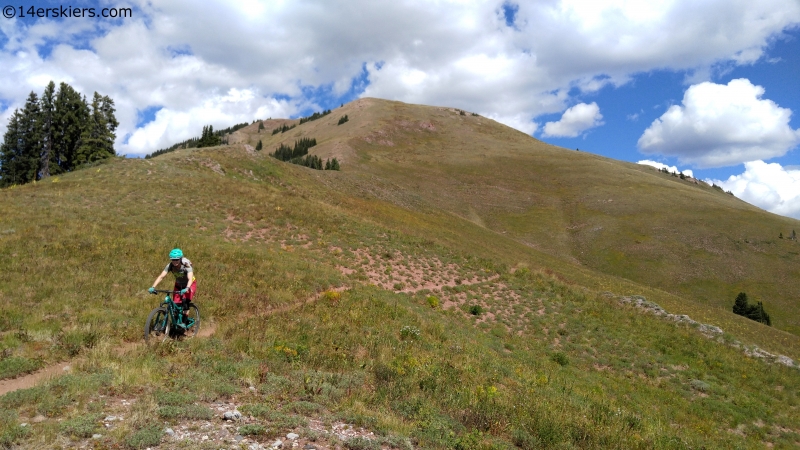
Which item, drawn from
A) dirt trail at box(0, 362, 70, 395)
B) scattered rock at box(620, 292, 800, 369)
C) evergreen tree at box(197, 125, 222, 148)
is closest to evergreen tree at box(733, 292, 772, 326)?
scattered rock at box(620, 292, 800, 369)

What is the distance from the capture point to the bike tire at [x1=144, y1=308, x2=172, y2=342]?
1021 cm

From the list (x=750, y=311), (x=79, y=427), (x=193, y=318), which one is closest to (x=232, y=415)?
(x=79, y=427)

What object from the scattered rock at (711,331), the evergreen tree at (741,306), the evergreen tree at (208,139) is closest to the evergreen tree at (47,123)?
the evergreen tree at (208,139)

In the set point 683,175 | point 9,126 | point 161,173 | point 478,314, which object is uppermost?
point 683,175

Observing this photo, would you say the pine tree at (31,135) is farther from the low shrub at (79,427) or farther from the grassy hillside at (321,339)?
the low shrub at (79,427)

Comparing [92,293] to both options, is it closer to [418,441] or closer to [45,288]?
[45,288]

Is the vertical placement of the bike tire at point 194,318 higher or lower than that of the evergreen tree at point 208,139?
lower

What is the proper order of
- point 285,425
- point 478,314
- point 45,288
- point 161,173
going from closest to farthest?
1. point 285,425
2. point 45,288
3. point 478,314
4. point 161,173

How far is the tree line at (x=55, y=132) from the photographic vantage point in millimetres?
56500

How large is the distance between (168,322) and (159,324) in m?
0.20

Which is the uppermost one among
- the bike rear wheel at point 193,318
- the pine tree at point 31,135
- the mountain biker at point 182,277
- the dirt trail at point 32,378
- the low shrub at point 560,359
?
the pine tree at point 31,135

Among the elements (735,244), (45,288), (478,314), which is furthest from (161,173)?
(735,244)

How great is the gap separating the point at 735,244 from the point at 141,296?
249 ft

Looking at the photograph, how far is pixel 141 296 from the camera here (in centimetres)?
1321
